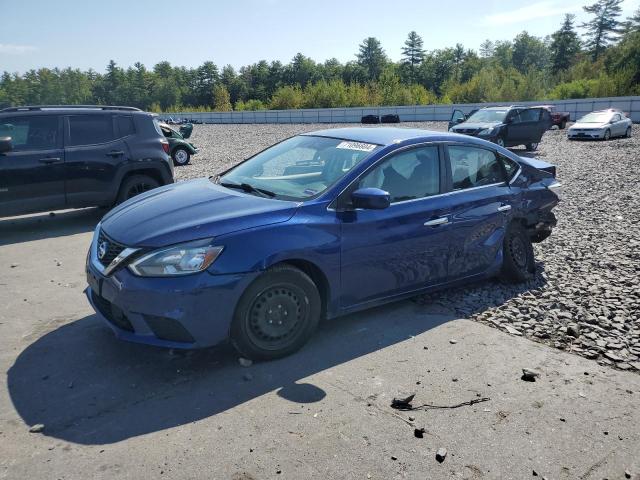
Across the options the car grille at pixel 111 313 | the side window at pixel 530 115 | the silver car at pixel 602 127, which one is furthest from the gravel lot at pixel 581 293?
the silver car at pixel 602 127

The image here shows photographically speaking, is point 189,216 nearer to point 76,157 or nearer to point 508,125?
point 76,157

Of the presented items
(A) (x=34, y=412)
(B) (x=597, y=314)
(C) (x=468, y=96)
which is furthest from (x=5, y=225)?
(C) (x=468, y=96)

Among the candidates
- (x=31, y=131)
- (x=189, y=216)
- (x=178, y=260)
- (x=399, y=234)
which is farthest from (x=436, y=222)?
(x=31, y=131)

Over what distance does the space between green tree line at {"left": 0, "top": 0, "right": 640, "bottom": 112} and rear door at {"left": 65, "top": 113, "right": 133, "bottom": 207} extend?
155ft

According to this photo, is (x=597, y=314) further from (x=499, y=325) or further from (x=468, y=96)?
(x=468, y=96)

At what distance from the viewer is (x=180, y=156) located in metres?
18.0

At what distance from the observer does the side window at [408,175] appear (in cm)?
472

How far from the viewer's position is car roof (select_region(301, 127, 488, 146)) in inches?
199

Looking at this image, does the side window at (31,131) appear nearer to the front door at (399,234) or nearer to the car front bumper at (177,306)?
the car front bumper at (177,306)

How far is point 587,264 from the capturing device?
6.59 meters

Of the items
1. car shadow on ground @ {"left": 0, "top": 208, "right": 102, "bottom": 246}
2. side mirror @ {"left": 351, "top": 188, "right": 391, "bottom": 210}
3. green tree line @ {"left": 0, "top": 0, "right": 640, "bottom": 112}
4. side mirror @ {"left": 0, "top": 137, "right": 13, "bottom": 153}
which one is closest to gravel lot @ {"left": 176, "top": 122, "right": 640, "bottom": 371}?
side mirror @ {"left": 351, "top": 188, "right": 391, "bottom": 210}

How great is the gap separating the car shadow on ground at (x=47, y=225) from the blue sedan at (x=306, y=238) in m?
4.25

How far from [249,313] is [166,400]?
813 mm

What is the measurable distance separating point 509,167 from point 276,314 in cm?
325
